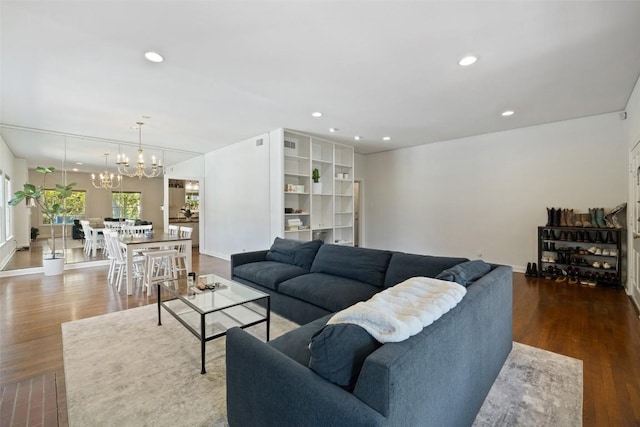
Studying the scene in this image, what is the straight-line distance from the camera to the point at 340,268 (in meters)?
3.14

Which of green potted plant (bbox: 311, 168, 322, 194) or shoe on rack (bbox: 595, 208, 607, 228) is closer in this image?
shoe on rack (bbox: 595, 208, 607, 228)

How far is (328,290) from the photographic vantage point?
8.82 feet

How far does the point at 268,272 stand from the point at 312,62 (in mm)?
2360

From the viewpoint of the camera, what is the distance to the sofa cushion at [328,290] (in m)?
2.54

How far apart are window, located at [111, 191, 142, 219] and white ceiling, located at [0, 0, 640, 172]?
215cm

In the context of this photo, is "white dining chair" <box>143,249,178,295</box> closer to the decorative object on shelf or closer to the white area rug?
the white area rug

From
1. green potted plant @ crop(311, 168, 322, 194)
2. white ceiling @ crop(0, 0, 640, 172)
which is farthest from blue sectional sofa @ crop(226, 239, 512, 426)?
green potted plant @ crop(311, 168, 322, 194)

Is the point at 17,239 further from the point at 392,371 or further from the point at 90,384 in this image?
the point at 392,371

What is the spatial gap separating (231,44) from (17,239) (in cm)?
823

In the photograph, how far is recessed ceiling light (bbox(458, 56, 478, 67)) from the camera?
9.24ft

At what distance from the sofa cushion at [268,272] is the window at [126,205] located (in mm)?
4826

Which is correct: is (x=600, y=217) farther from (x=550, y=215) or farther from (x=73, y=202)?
(x=73, y=202)

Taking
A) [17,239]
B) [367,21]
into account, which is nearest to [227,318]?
[367,21]

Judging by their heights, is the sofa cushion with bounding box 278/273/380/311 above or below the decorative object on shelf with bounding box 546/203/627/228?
below
